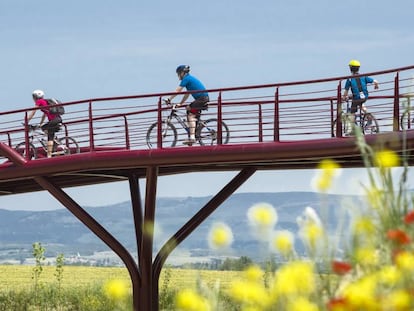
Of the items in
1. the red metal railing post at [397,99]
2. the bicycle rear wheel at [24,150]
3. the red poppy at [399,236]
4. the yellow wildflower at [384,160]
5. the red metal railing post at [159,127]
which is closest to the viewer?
the red poppy at [399,236]

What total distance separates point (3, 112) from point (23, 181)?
2.84 metres

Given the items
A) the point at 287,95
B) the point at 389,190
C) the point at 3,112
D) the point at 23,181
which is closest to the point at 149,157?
the point at 287,95

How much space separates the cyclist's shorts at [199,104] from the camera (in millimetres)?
20781

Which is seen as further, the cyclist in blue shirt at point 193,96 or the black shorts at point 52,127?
the black shorts at point 52,127

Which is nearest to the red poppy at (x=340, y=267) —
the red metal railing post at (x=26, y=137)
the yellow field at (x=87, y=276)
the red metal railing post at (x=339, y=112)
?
the red metal railing post at (x=339, y=112)

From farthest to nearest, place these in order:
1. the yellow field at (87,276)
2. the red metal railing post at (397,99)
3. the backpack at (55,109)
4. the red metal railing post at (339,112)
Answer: the yellow field at (87,276) → the backpack at (55,109) → the red metal railing post at (339,112) → the red metal railing post at (397,99)

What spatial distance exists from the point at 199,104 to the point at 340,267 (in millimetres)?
14645

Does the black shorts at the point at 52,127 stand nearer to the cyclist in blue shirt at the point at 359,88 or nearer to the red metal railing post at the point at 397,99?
the cyclist in blue shirt at the point at 359,88

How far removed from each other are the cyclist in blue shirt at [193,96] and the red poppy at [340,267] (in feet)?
47.1

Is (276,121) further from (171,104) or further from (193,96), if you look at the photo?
(171,104)

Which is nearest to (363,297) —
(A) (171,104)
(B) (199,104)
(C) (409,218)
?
(C) (409,218)

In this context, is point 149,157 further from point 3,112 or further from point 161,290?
point 161,290

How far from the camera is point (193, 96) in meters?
20.9

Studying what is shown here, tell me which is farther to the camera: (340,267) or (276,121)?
(276,121)
